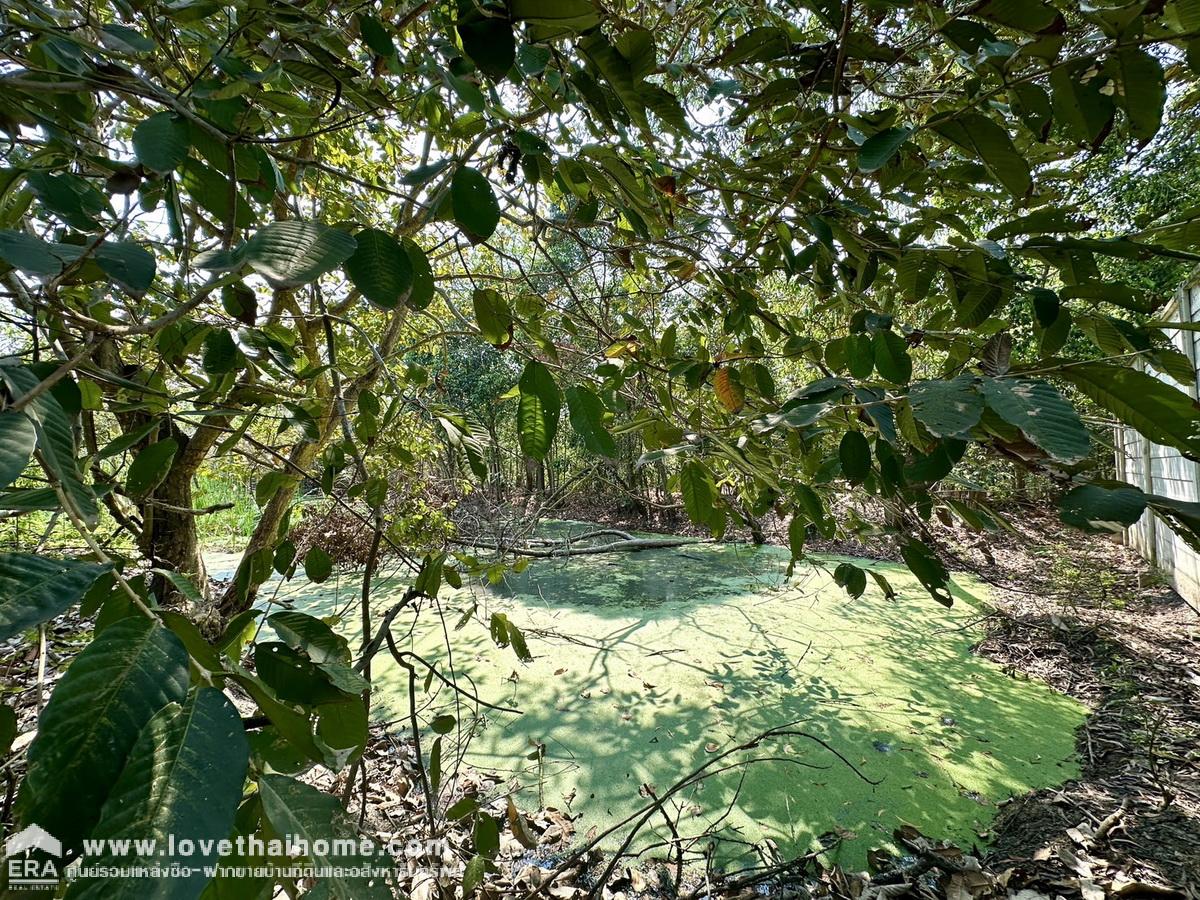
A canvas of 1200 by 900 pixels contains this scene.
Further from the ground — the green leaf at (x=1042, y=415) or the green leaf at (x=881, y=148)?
the green leaf at (x=881, y=148)

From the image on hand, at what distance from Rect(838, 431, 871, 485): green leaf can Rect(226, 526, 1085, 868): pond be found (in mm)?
853

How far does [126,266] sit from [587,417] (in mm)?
387

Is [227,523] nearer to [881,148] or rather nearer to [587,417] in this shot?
[587,417]

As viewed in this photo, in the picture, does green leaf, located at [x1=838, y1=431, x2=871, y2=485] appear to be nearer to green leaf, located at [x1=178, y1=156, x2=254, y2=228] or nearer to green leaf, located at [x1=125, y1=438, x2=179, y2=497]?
green leaf, located at [x1=178, y1=156, x2=254, y2=228]

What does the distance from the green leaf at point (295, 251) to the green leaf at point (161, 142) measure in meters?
0.12

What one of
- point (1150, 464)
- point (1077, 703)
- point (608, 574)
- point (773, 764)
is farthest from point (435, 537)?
point (1150, 464)

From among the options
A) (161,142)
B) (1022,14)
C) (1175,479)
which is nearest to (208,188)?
(161,142)

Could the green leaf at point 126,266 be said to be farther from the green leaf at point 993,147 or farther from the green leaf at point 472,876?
the green leaf at point 472,876

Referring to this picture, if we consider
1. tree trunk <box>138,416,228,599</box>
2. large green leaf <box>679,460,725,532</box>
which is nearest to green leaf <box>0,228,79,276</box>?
large green leaf <box>679,460,725,532</box>

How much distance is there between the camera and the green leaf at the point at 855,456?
0.55 meters

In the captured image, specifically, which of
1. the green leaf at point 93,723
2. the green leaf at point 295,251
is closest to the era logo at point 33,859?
the green leaf at point 93,723

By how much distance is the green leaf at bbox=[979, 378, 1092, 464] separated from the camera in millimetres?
315

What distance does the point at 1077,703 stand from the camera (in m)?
2.21

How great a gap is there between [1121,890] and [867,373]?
4.95 ft
